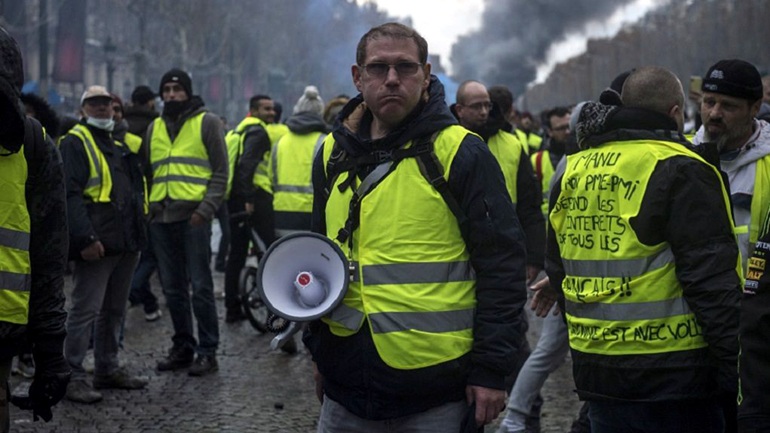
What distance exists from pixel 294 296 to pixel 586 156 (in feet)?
3.66

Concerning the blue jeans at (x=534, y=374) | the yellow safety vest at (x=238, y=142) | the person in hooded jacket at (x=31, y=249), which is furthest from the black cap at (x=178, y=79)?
the person in hooded jacket at (x=31, y=249)

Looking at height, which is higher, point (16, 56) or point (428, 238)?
point (16, 56)

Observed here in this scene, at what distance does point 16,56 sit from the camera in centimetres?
339

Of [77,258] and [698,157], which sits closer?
[698,157]

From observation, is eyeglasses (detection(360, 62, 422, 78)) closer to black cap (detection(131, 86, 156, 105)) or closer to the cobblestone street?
the cobblestone street

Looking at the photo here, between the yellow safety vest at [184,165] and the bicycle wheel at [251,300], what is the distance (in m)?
1.94

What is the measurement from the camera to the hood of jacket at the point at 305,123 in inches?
328

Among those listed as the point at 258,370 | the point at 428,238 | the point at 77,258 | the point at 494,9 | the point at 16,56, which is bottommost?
the point at 258,370

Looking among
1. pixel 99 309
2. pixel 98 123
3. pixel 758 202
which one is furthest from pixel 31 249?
pixel 98 123

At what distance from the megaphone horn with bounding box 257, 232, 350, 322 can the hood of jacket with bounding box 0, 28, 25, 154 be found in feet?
2.73

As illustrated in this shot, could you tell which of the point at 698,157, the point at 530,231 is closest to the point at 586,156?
the point at 698,157

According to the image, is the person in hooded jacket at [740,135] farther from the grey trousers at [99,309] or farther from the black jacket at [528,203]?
the grey trousers at [99,309]

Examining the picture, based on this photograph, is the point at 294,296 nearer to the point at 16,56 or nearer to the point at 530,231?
the point at 16,56

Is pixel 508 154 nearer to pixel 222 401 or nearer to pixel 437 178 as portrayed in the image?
pixel 222 401
